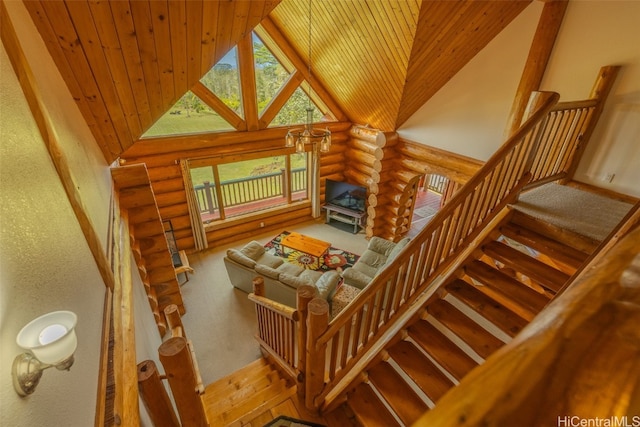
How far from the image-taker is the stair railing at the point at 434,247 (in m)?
2.14

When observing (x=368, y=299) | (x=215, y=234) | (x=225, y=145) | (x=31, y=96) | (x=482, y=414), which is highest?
(x=31, y=96)

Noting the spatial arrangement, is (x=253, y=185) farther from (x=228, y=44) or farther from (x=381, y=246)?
(x=228, y=44)

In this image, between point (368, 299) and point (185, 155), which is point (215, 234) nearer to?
point (185, 155)

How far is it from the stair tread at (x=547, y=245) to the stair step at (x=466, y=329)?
84cm

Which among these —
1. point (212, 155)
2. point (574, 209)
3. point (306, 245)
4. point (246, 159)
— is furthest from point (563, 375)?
point (246, 159)

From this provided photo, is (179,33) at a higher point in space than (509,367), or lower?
higher

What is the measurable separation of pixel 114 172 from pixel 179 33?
5.84 ft

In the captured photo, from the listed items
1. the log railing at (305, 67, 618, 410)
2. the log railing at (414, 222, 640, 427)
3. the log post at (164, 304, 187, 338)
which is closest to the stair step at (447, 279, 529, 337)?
the log railing at (305, 67, 618, 410)

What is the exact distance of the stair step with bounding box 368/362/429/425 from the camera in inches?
86.0

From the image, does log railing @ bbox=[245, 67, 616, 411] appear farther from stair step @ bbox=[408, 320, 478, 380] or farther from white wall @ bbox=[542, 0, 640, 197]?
white wall @ bbox=[542, 0, 640, 197]

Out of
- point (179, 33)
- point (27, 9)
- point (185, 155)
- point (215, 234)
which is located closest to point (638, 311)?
point (27, 9)

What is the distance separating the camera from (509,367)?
1.31ft

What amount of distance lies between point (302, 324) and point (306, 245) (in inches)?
137

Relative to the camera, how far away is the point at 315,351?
7.55 ft
